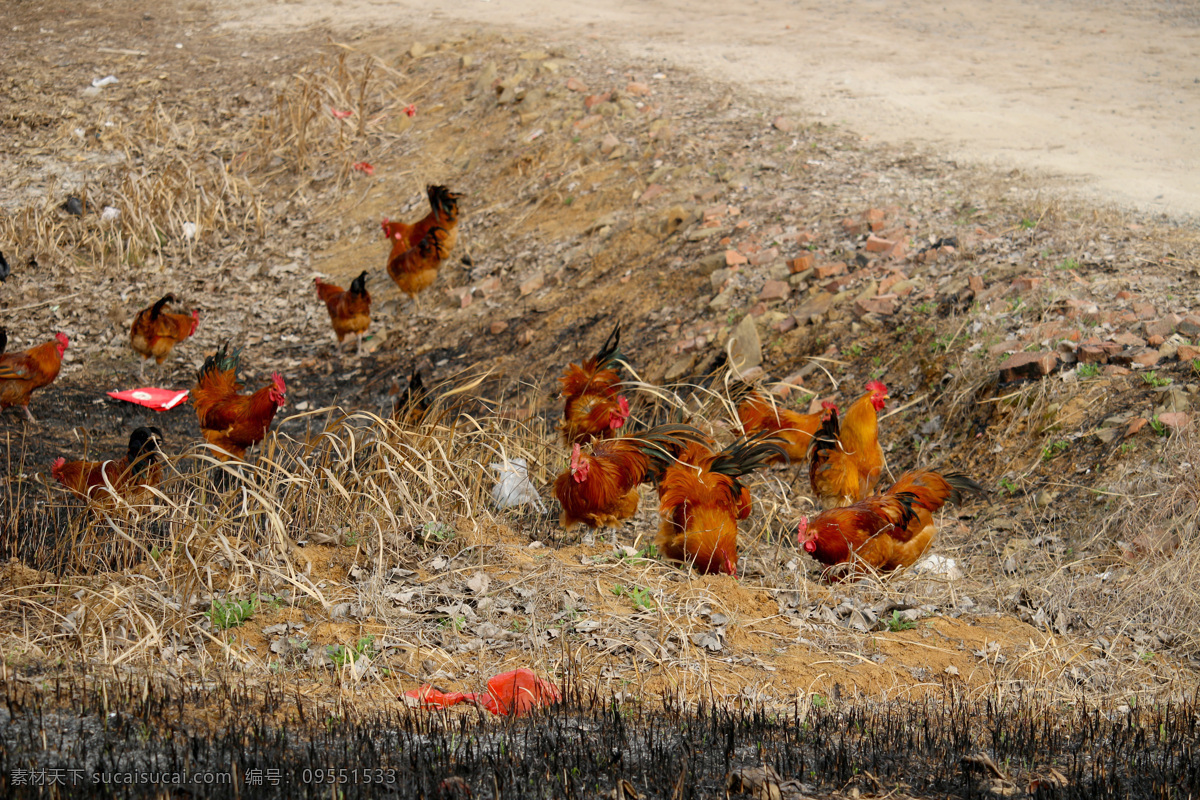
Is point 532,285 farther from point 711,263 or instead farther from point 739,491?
point 739,491

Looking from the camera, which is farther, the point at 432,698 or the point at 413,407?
the point at 413,407

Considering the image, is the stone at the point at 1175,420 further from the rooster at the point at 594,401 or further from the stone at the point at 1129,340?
the rooster at the point at 594,401

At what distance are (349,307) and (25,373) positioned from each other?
8.44 ft

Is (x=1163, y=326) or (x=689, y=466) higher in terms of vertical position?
(x=1163, y=326)

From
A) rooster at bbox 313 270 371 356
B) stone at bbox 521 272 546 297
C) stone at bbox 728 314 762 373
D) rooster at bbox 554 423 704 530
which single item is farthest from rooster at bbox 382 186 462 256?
rooster at bbox 554 423 704 530

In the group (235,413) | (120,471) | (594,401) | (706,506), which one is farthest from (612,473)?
(235,413)

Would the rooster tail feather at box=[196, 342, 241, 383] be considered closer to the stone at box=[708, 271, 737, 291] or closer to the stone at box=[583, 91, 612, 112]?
the stone at box=[708, 271, 737, 291]

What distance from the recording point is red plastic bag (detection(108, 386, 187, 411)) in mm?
7402

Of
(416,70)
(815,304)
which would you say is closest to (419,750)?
(815,304)

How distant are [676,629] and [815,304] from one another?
3858mm

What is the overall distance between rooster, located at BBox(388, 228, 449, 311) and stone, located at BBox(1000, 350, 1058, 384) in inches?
206

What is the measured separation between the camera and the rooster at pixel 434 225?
340 inches

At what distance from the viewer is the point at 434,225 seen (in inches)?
345

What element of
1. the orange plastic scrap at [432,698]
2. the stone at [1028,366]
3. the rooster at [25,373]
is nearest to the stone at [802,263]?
the stone at [1028,366]
